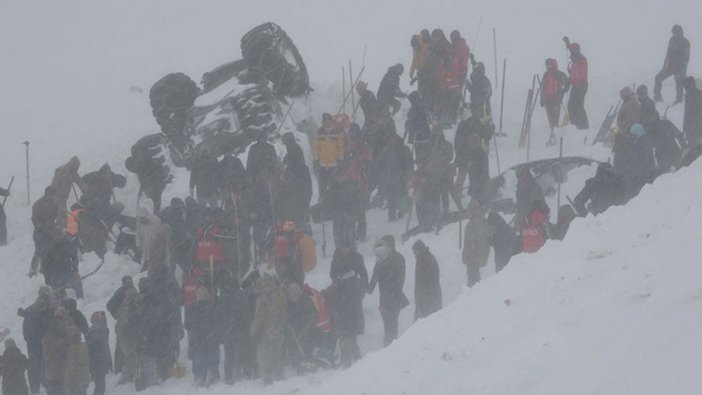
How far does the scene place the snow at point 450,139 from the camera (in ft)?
28.0

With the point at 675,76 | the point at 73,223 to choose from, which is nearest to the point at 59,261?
the point at 73,223

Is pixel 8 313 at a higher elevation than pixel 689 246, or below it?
below

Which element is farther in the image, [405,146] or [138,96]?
[138,96]

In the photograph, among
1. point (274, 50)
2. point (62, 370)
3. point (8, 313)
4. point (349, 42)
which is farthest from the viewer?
point (349, 42)

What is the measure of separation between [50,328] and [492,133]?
830cm

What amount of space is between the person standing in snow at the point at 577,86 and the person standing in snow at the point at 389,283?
798cm

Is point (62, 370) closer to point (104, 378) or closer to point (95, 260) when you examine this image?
point (104, 378)

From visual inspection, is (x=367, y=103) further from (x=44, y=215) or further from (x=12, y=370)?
(x=12, y=370)

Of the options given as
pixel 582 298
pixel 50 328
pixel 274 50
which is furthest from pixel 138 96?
pixel 582 298

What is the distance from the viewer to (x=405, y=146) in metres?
19.2

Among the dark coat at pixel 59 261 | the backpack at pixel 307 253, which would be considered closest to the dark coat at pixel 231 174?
the backpack at pixel 307 253

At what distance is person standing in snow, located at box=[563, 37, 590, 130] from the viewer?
72.8 ft

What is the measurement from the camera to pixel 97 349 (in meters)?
15.9

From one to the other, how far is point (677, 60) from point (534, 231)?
9.48 metres
